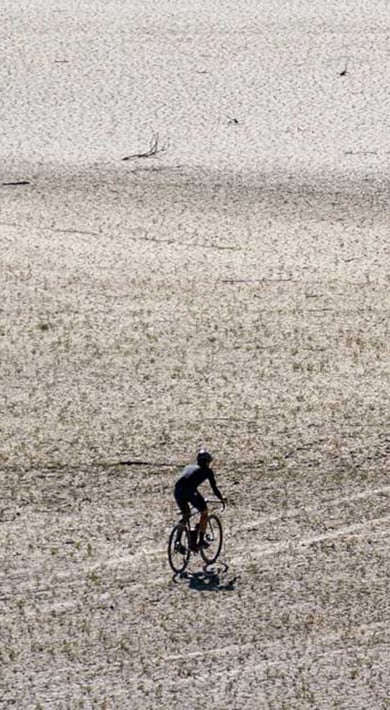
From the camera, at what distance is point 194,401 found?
22609 mm

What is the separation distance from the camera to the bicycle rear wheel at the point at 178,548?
17094 mm

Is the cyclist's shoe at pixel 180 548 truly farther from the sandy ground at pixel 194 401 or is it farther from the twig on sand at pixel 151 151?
the twig on sand at pixel 151 151

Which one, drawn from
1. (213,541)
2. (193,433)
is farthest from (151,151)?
(213,541)

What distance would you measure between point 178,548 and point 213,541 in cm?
73

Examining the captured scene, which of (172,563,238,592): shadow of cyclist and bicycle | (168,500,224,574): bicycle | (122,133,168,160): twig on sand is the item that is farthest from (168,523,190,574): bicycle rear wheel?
(122,133,168,160): twig on sand

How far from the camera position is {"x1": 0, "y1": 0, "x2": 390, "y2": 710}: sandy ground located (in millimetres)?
15953

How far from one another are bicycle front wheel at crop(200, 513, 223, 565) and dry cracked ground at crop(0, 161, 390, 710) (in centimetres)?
17

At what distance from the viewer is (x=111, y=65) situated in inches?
1467

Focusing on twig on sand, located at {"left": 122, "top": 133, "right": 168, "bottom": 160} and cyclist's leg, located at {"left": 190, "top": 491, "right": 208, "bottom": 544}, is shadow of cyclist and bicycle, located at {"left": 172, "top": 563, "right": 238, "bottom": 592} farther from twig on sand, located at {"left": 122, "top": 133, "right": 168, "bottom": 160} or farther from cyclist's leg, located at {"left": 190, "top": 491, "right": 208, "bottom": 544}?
twig on sand, located at {"left": 122, "top": 133, "right": 168, "bottom": 160}

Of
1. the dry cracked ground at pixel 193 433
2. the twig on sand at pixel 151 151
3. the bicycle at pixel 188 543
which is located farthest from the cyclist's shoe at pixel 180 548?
the twig on sand at pixel 151 151

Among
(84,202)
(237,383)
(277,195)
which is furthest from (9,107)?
(237,383)

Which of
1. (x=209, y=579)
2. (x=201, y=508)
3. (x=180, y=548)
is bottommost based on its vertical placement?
(x=209, y=579)

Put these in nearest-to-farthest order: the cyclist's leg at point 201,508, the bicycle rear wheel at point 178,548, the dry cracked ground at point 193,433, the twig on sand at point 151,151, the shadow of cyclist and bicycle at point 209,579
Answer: the dry cracked ground at point 193,433 < the cyclist's leg at point 201,508 < the bicycle rear wheel at point 178,548 < the shadow of cyclist and bicycle at point 209,579 < the twig on sand at point 151,151

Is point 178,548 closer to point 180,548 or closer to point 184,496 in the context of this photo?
point 180,548
